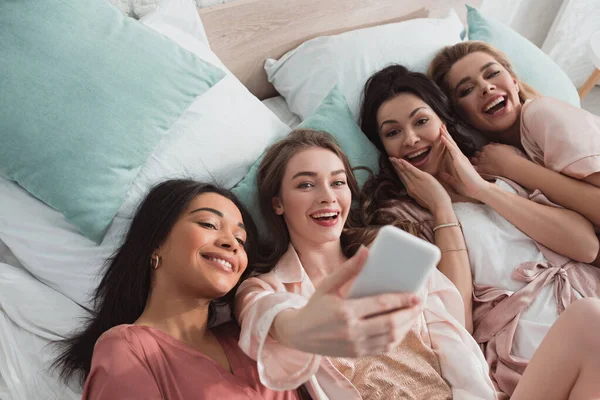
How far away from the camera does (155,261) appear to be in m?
1.16

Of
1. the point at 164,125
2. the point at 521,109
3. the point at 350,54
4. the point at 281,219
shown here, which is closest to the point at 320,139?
the point at 281,219

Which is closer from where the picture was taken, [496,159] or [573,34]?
[496,159]

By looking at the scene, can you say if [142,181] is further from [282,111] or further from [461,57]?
[461,57]

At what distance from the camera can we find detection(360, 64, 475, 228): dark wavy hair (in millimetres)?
1587

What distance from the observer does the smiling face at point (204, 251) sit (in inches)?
42.6

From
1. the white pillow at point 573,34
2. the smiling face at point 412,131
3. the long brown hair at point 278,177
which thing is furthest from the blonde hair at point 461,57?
the white pillow at point 573,34

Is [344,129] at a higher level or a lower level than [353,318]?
lower

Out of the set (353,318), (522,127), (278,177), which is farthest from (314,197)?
(522,127)

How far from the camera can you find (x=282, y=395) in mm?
1143

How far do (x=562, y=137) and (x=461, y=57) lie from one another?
0.46m

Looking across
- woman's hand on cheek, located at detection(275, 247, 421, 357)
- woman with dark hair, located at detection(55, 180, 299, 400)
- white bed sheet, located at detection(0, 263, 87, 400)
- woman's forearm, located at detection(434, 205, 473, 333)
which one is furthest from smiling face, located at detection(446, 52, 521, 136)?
white bed sheet, located at detection(0, 263, 87, 400)

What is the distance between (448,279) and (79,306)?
0.95m

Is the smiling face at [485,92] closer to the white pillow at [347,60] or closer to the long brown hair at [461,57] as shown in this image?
the long brown hair at [461,57]

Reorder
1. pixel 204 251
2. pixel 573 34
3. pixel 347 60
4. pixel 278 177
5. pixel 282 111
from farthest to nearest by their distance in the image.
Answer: pixel 573 34
pixel 282 111
pixel 347 60
pixel 278 177
pixel 204 251
